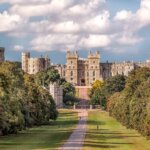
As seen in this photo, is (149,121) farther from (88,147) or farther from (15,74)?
(15,74)

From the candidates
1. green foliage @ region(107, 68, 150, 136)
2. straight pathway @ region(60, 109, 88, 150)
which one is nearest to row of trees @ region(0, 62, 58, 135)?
straight pathway @ region(60, 109, 88, 150)

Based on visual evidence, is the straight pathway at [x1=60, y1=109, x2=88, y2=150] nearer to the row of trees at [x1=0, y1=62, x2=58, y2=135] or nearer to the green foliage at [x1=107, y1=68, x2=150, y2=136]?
the green foliage at [x1=107, y1=68, x2=150, y2=136]

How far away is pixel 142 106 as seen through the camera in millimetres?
72938

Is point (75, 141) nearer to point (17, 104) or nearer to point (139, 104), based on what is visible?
point (139, 104)

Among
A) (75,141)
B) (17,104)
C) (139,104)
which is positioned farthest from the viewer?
(17,104)

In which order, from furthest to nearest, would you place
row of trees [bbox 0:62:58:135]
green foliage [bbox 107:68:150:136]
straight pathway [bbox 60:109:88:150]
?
row of trees [bbox 0:62:58:135], green foliage [bbox 107:68:150:136], straight pathway [bbox 60:109:88:150]

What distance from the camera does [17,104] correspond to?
75.4 m

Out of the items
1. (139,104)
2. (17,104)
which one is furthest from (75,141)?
(17,104)

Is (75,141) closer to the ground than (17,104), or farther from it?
closer to the ground

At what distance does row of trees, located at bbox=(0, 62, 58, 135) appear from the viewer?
70.4 metres

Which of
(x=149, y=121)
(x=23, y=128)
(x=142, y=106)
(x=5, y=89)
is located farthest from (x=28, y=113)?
(x=149, y=121)

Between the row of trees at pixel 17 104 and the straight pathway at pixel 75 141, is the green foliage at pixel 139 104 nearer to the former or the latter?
the straight pathway at pixel 75 141

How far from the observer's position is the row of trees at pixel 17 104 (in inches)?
2771

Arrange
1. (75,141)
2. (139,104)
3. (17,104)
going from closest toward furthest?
(75,141)
(139,104)
(17,104)
